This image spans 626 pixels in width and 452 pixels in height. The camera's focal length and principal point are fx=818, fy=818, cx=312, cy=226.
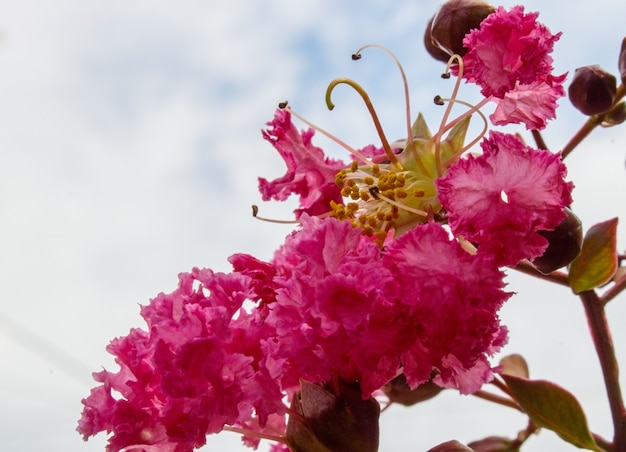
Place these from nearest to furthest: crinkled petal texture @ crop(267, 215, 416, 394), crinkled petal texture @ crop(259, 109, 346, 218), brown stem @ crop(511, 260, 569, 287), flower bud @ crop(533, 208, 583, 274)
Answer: crinkled petal texture @ crop(267, 215, 416, 394) < flower bud @ crop(533, 208, 583, 274) < brown stem @ crop(511, 260, 569, 287) < crinkled petal texture @ crop(259, 109, 346, 218)

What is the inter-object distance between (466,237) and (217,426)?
31 cm

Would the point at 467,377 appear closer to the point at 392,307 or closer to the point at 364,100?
the point at 392,307

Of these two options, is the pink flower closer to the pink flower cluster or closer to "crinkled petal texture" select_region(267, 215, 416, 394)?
the pink flower cluster

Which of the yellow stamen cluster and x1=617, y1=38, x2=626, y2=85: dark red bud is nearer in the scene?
the yellow stamen cluster

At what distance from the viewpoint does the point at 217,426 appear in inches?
31.7

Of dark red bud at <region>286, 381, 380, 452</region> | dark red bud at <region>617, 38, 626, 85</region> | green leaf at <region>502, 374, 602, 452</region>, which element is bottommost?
dark red bud at <region>286, 381, 380, 452</region>

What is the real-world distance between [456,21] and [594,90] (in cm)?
23

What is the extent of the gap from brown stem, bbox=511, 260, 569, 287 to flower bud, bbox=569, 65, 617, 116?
241 mm

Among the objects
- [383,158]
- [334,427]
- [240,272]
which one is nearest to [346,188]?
[383,158]

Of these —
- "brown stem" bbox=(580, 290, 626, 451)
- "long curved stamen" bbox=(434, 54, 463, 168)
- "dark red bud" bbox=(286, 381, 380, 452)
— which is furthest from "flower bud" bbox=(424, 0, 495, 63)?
"dark red bud" bbox=(286, 381, 380, 452)

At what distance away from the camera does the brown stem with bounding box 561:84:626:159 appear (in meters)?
1.14

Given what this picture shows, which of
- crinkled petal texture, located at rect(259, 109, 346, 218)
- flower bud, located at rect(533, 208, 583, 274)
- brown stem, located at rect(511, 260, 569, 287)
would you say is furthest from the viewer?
crinkled petal texture, located at rect(259, 109, 346, 218)

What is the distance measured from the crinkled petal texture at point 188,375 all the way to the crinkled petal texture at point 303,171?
0.25 m

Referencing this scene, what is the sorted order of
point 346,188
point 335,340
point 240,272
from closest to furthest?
point 335,340 → point 240,272 → point 346,188
